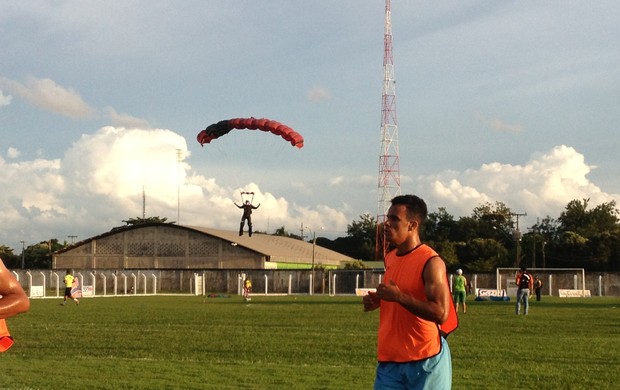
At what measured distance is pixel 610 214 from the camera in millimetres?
128750

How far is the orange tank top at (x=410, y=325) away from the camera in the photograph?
6723 millimetres

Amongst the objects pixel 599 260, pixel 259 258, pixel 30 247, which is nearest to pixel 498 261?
pixel 599 260

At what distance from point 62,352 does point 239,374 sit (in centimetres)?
517

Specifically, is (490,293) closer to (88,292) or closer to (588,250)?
(88,292)

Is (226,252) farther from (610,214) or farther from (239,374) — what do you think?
(239,374)

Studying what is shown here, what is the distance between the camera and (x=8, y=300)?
528 cm

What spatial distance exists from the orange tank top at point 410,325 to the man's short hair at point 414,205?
259mm

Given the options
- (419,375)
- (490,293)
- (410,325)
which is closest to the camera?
(419,375)

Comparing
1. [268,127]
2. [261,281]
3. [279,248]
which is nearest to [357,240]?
[279,248]

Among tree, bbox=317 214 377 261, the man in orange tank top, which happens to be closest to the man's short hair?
the man in orange tank top

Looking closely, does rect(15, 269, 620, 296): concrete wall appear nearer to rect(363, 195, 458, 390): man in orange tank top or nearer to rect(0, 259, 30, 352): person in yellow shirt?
rect(363, 195, 458, 390): man in orange tank top

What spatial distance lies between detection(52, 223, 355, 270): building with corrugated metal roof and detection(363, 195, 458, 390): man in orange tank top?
79.1m

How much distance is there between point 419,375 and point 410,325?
1.23 ft

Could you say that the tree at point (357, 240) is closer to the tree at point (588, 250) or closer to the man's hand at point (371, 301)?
the tree at point (588, 250)
